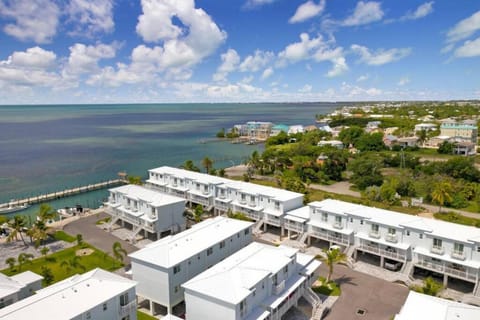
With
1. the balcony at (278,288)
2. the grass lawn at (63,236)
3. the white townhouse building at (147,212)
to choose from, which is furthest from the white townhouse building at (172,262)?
the grass lawn at (63,236)

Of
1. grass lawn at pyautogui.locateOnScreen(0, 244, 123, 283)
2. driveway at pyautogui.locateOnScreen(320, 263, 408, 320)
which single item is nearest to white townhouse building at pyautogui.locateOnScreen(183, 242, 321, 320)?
driveway at pyautogui.locateOnScreen(320, 263, 408, 320)

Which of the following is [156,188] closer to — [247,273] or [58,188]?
[58,188]

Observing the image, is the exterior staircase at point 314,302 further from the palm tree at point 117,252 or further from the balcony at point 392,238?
the palm tree at point 117,252

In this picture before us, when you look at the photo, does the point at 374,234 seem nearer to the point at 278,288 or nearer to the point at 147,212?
the point at 278,288

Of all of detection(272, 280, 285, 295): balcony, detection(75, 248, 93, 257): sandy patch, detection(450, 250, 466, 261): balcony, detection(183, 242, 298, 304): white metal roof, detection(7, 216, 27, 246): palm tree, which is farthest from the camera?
detection(7, 216, 27, 246): palm tree

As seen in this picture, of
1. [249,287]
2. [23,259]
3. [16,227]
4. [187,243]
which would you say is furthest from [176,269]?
[16,227]

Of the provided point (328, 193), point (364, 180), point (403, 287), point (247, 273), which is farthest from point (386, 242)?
point (364, 180)

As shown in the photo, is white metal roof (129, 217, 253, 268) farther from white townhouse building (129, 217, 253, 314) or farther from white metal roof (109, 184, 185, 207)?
white metal roof (109, 184, 185, 207)
